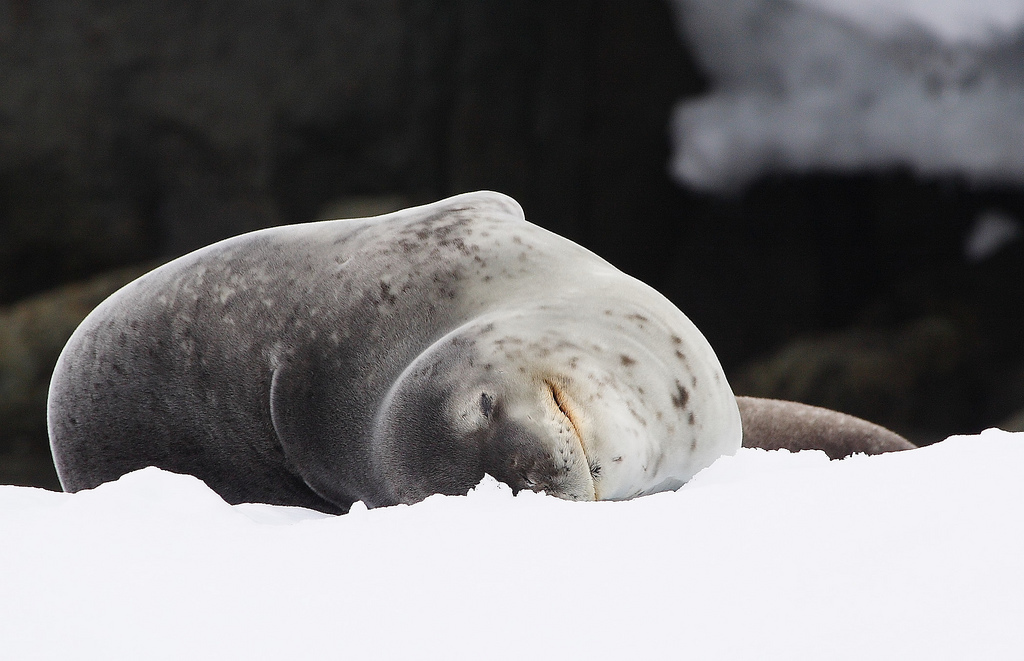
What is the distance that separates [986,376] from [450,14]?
4153 millimetres

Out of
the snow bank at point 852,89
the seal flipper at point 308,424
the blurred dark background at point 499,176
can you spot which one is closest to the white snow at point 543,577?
the seal flipper at point 308,424

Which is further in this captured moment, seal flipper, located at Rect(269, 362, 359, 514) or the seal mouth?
seal flipper, located at Rect(269, 362, 359, 514)

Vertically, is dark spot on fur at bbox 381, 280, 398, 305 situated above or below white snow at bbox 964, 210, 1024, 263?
above

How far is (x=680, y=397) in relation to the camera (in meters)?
1.55


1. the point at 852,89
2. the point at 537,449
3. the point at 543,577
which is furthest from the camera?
the point at 852,89

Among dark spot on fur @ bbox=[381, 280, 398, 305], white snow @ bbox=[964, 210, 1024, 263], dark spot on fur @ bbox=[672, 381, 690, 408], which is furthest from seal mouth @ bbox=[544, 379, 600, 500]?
white snow @ bbox=[964, 210, 1024, 263]

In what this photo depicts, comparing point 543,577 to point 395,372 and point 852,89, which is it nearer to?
point 395,372

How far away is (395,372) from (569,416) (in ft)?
1.28

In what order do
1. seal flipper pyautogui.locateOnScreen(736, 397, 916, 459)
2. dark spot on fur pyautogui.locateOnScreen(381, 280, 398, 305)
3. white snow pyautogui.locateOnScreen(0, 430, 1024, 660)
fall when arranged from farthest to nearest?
seal flipper pyautogui.locateOnScreen(736, 397, 916, 459), dark spot on fur pyautogui.locateOnScreen(381, 280, 398, 305), white snow pyautogui.locateOnScreen(0, 430, 1024, 660)

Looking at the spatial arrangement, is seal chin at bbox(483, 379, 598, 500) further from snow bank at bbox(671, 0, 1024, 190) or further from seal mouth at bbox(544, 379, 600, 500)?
snow bank at bbox(671, 0, 1024, 190)

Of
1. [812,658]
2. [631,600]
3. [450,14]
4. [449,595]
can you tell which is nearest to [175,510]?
[449,595]

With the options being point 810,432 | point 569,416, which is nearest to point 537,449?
point 569,416

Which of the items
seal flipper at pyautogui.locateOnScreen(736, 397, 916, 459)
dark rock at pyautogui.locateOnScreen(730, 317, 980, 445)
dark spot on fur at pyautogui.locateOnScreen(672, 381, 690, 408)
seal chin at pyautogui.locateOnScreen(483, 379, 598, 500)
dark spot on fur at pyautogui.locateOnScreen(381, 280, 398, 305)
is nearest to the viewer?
seal chin at pyautogui.locateOnScreen(483, 379, 598, 500)

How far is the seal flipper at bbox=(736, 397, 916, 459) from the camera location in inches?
101
